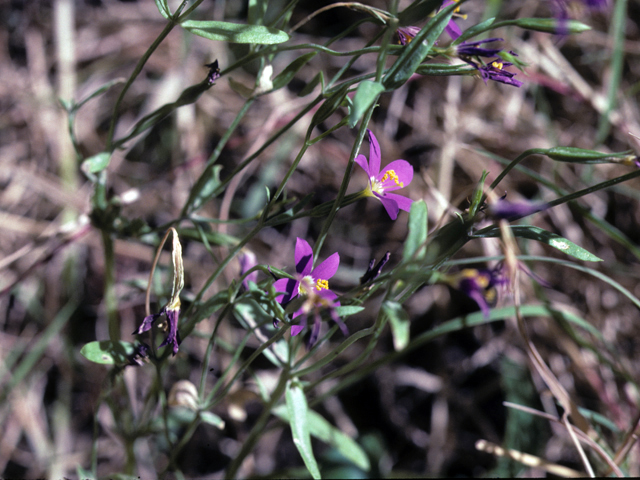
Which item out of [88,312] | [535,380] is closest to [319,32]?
Answer: [88,312]

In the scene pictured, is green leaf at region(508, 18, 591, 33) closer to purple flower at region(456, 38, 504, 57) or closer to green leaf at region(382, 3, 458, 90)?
purple flower at region(456, 38, 504, 57)

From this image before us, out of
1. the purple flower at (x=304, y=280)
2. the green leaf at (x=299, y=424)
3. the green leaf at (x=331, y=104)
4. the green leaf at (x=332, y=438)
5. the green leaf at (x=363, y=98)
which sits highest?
the green leaf at (x=363, y=98)

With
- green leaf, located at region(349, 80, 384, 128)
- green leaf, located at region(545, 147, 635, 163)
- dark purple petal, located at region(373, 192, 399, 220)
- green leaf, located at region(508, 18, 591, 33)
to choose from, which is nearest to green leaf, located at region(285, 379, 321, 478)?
dark purple petal, located at region(373, 192, 399, 220)

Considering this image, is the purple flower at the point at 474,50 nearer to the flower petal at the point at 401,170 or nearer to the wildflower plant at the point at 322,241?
the wildflower plant at the point at 322,241

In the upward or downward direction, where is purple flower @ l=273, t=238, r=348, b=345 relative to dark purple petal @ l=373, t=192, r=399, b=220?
downward

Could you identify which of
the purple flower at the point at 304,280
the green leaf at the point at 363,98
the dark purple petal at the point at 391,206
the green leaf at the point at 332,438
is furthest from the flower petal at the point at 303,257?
the green leaf at the point at 332,438

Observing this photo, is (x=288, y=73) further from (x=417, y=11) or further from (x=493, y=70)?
(x=493, y=70)
